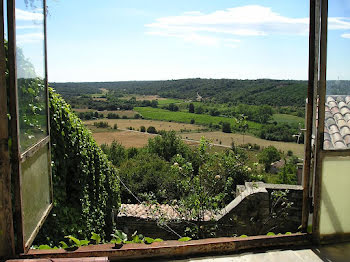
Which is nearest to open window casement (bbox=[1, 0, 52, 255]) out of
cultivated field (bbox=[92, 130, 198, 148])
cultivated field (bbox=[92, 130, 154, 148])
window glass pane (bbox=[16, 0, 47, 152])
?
window glass pane (bbox=[16, 0, 47, 152])

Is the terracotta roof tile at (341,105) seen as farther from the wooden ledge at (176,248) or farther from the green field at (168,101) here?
the green field at (168,101)

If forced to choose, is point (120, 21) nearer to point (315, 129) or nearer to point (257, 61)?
→ point (257, 61)

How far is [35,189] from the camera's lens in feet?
8.11

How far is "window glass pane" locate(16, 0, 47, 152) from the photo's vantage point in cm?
222

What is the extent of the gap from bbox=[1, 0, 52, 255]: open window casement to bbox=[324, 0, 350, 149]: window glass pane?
2.16 metres

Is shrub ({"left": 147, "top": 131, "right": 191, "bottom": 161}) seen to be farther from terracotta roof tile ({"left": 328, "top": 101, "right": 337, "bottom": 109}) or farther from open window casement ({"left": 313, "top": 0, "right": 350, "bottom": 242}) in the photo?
terracotta roof tile ({"left": 328, "top": 101, "right": 337, "bottom": 109})

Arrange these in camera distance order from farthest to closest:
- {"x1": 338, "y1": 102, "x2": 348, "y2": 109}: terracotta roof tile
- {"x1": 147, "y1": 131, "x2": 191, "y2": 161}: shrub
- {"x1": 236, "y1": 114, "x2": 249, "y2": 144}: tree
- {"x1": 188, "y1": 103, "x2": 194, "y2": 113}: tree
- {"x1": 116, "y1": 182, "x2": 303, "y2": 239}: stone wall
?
{"x1": 188, "y1": 103, "x2": 194, "y2": 113}: tree, {"x1": 147, "y1": 131, "x2": 191, "y2": 161}: shrub, {"x1": 116, "y1": 182, "x2": 303, "y2": 239}: stone wall, {"x1": 236, "y1": 114, "x2": 249, "y2": 144}: tree, {"x1": 338, "y1": 102, "x2": 348, "y2": 109}: terracotta roof tile

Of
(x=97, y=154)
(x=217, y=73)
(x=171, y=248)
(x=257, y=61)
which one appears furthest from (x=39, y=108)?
(x=217, y=73)

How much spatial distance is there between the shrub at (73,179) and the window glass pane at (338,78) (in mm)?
3083

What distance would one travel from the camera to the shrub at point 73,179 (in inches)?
164

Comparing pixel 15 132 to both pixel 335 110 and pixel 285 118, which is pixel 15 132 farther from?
pixel 285 118

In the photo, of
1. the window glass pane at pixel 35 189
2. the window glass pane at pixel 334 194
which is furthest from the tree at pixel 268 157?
the window glass pane at pixel 35 189

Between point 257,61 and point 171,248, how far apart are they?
45.9 m

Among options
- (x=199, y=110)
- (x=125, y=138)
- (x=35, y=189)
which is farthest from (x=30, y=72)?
(x=199, y=110)
